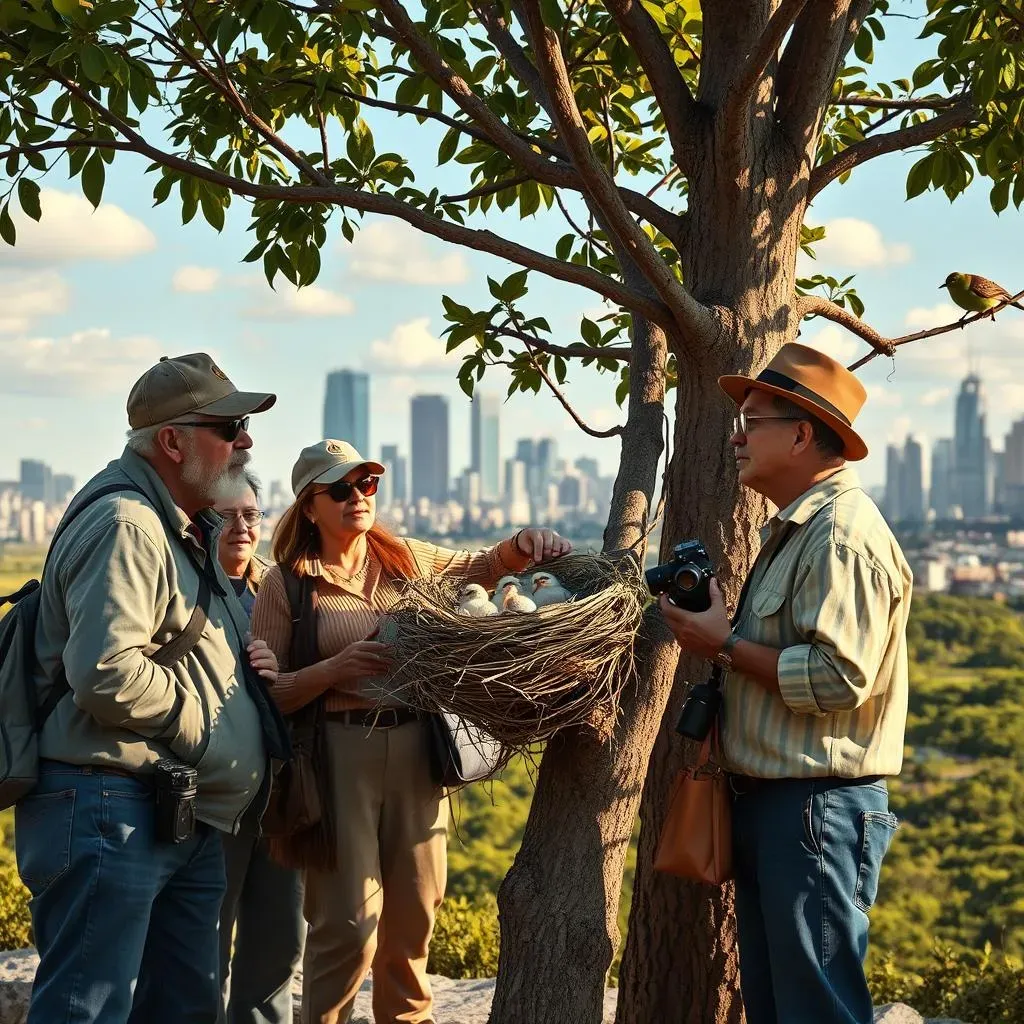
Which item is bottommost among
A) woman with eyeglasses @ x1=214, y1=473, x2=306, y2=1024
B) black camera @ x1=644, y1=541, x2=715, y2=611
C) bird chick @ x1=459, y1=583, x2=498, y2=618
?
woman with eyeglasses @ x1=214, y1=473, x2=306, y2=1024

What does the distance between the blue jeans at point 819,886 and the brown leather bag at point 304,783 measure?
1164 millimetres

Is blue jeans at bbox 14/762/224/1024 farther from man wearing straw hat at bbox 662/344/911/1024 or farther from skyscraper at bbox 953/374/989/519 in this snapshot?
skyscraper at bbox 953/374/989/519

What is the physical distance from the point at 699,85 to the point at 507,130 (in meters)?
0.78

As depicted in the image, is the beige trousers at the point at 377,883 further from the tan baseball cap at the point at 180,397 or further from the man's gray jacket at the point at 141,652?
the tan baseball cap at the point at 180,397

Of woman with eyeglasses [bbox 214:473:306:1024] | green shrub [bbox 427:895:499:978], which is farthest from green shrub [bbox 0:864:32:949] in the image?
woman with eyeglasses [bbox 214:473:306:1024]

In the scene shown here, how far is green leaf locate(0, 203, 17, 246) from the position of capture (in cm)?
388

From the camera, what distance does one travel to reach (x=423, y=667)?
3.33 m

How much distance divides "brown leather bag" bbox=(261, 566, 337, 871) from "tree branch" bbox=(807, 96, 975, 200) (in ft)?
6.27

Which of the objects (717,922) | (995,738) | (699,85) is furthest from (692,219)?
(995,738)

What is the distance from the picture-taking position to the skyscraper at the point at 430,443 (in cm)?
13325

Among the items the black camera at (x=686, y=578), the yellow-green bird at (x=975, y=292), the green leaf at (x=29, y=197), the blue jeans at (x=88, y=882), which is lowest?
the blue jeans at (x=88, y=882)

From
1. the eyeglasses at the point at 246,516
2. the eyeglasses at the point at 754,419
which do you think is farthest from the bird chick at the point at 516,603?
the eyeglasses at the point at 246,516

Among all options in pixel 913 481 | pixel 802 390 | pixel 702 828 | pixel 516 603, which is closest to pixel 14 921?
pixel 516 603

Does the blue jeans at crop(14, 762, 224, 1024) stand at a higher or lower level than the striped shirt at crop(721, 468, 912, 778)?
lower
